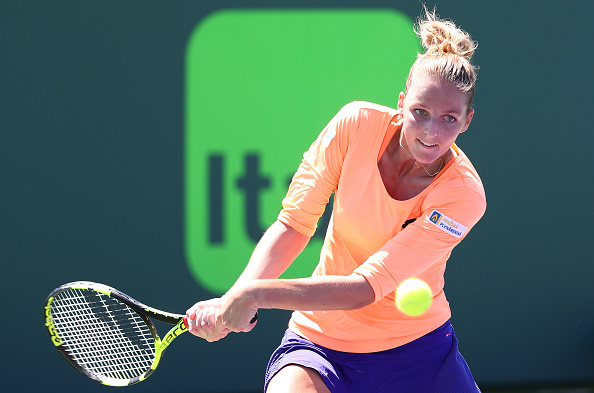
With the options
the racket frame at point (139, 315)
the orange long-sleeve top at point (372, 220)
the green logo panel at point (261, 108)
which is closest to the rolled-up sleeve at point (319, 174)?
the orange long-sleeve top at point (372, 220)

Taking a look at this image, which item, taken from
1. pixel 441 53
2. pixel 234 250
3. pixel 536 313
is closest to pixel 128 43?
pixel 234 250

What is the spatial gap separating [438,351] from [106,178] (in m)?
2.05

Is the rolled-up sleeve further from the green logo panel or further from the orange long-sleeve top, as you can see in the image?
the green logo panel

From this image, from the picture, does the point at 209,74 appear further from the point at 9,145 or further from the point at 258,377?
the point at 258,377

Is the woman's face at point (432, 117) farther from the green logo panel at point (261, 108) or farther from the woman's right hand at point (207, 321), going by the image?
the green logo panel at point (261, 108)

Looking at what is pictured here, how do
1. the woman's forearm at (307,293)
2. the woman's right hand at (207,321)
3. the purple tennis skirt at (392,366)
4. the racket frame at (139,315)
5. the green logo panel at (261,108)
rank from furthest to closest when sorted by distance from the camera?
1. the green logo panel at (261,108)
2. the racket frame at (139,315)
3. the purple tennis skirt at (392,366)
4. the woman's right hand at (207,321)
5. the woman's forearm at (307,293)

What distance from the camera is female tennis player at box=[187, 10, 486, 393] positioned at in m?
1.97

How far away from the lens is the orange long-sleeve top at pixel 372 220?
79.5 inches

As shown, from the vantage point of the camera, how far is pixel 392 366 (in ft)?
6.98

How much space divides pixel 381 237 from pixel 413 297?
188 mm

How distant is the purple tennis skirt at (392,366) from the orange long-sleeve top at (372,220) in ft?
0.09

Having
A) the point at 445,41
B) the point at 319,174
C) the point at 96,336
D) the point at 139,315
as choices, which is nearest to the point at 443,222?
the point at 319,174

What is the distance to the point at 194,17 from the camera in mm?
3629

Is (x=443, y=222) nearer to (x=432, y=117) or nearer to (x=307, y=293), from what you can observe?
(x=432, y=117)
